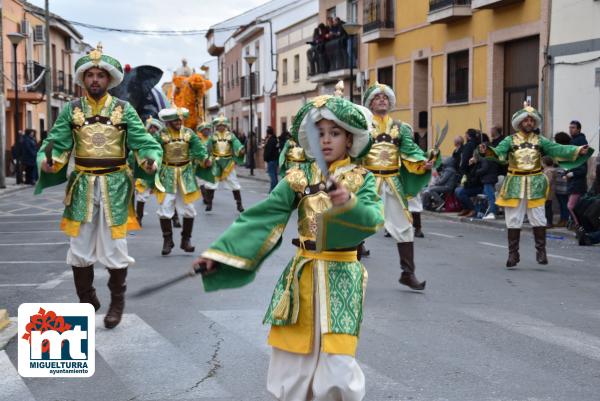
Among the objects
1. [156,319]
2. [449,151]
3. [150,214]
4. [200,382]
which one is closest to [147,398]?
[200,382]

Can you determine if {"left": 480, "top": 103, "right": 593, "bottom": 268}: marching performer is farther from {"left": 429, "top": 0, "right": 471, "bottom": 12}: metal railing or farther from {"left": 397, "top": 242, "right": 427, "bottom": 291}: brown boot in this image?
{"left": 429, "top": 0, "right": 471, "bottom": 12}: metal railing

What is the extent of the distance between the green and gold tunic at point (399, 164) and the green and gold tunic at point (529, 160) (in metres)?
1.51

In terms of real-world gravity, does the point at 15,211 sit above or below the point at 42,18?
below

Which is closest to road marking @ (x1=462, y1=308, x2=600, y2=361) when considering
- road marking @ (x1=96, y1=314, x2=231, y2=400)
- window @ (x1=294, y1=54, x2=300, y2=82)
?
road marking @ (x1=96, y1=314, x2=231, y2=400)

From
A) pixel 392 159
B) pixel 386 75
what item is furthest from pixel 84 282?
pixel 386 75

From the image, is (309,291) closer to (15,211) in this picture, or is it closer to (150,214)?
(150,214)

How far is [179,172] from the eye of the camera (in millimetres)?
12562

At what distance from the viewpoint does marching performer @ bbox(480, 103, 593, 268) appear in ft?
35.8

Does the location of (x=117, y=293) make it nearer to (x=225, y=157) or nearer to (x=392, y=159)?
(x=392, y=159)

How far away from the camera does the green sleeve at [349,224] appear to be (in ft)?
13.0

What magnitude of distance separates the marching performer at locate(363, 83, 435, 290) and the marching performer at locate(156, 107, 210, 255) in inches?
129

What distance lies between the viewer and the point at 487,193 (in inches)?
707

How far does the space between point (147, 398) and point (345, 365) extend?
1.64 metres

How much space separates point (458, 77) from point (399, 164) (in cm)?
1635
